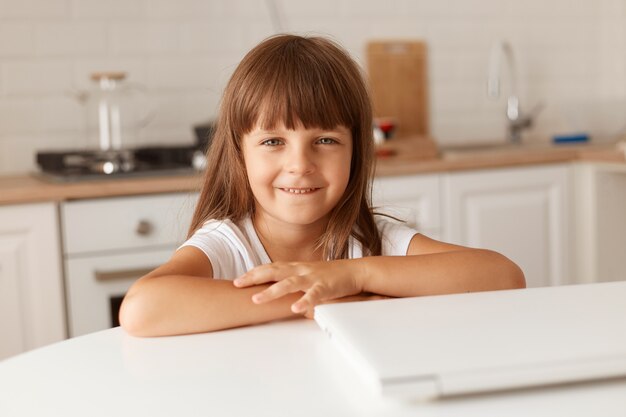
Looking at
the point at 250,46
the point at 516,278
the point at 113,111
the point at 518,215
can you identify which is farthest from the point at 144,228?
the point at 516,278

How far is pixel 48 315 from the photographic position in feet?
7.48

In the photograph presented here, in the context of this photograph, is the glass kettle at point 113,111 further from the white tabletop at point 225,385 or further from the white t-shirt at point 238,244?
the white tabletop at point 225,385

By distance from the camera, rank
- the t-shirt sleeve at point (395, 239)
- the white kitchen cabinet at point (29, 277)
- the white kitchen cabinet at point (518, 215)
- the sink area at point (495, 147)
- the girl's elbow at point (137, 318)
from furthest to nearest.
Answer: the sink area at point (495, 147), the white kitchen cabinet at point (518, 215), the white kitchen cabinet at point (29, 277), the t-shirt sleeve at point (395, 239), the girl's elbow at point (137, 318)

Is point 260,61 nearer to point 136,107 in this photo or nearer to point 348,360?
point 348,360

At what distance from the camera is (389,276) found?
1.16 metres

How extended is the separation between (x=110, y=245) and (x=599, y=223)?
151 centimetres

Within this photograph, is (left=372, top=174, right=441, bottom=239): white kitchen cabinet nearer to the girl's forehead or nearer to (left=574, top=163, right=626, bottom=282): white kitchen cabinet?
(left=574, top=163, right=626, bottom=282): white kitchen cabinet

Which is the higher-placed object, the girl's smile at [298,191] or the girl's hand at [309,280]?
the girl's smile at [298,191]

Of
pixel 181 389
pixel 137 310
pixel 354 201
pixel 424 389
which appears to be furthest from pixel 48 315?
pixel 424 389

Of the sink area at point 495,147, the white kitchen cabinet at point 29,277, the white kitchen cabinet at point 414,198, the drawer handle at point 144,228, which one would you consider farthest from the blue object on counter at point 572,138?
the white kitchen cabinet at point 29,277

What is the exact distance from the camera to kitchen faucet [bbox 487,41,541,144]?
325cm

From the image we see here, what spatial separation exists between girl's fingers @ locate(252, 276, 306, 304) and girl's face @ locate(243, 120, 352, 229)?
0.30 m

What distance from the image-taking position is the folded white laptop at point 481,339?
675 mm

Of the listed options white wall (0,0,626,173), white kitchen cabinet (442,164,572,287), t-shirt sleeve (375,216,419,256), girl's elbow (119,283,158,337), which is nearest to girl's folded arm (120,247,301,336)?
girl's elbow (119,283,158,337)
